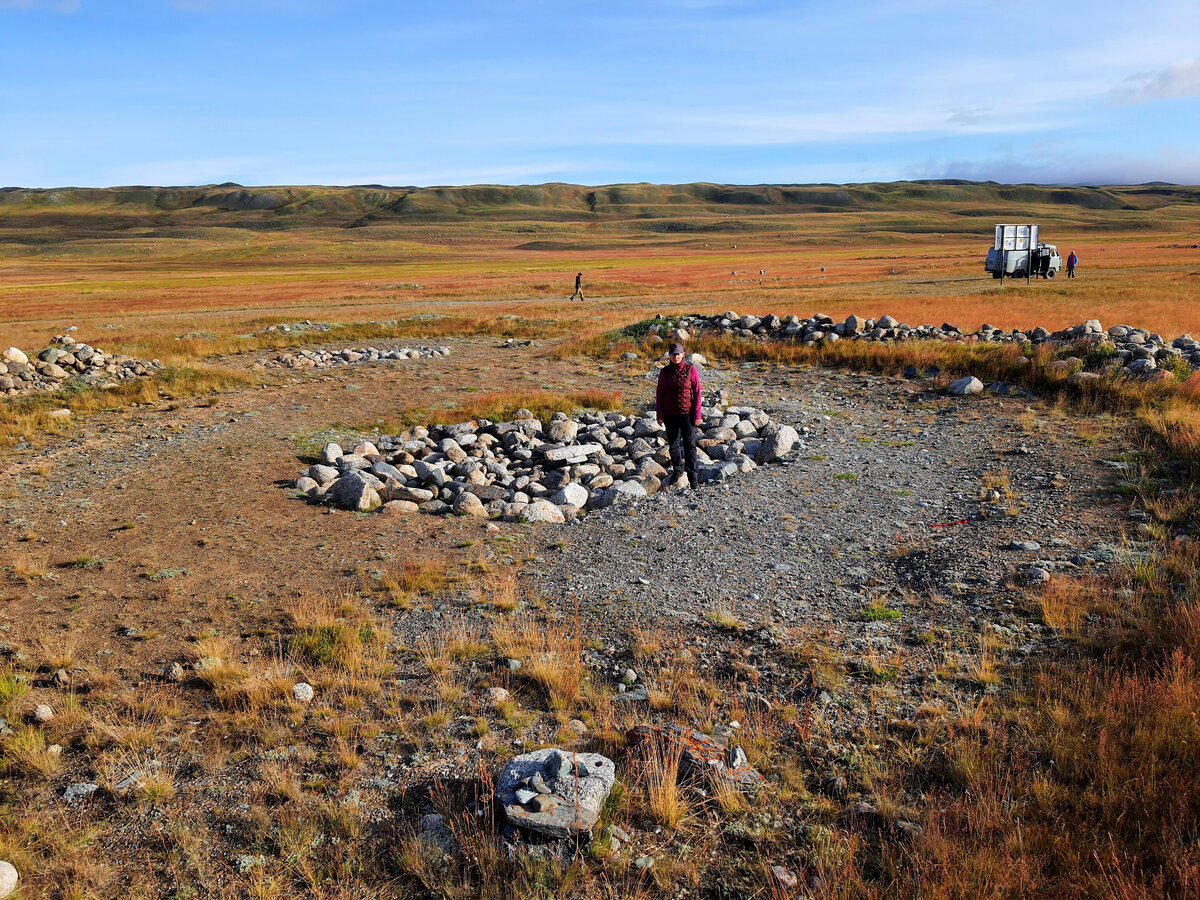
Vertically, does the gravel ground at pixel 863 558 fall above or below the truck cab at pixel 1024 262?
below

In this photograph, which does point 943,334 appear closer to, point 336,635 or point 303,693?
point 336,635

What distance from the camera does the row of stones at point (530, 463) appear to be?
11.4m

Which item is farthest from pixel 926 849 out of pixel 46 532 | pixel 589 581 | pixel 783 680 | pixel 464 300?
pixel 464 300

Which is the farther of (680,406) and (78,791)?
(680,406)

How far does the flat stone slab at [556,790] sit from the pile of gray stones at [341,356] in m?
22.8

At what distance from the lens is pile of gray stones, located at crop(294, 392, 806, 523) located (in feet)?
37.3

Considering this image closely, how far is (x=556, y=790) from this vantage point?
4480 mm

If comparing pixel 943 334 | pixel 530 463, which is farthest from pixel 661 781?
pixel 943 334

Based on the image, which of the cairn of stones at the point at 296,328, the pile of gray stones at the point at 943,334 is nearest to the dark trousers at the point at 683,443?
the pile of gray stones at the point at 943,334

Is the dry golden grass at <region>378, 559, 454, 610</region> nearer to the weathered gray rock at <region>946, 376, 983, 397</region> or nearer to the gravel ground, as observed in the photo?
the gravel ground

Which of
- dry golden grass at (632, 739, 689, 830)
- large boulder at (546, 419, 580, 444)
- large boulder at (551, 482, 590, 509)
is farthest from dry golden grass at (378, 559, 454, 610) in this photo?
large boulder at (546, 419, 580, 444)

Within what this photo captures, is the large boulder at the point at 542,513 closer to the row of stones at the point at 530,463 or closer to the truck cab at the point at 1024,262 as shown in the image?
the row of stones at the point at 530,463

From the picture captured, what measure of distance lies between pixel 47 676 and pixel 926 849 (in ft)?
22.9

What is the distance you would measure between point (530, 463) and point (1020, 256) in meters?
44.5
